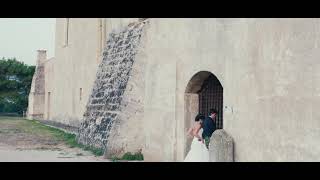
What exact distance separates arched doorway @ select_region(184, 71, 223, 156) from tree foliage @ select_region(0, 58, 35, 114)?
2925cm

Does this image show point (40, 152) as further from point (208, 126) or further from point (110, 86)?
point (208, 126)

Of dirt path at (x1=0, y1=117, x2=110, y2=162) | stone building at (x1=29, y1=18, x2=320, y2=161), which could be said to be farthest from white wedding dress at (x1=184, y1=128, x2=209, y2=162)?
dirt path at (x1=0, y1=117, x2=110, y2=162)

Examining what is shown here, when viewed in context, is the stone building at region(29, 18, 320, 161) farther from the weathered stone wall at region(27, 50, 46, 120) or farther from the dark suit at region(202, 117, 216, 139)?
the weathered stone wall at region(27, 50, 46, 120)

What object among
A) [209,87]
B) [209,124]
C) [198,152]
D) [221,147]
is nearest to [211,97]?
[209,87]

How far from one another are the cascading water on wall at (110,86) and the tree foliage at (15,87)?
23.5m

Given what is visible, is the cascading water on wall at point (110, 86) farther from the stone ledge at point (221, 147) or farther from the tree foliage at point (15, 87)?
the tree foliage at point (15, 87)

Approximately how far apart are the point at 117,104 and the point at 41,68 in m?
20.3

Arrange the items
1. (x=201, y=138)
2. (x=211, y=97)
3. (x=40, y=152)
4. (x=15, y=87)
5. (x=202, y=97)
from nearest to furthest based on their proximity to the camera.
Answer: (x=201, y=138) → (x=211, y=97) → (x=202, y=97) → (x=40, y=152) → (x=15, y=87)

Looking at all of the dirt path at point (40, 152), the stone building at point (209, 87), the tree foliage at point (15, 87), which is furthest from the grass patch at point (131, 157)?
the tree foliage at point (15, 87)

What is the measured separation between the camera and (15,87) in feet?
116

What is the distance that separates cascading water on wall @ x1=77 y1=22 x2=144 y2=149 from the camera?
1112 centimetres

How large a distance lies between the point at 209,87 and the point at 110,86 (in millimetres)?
4502
